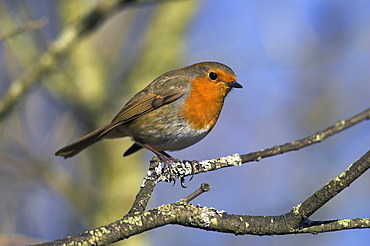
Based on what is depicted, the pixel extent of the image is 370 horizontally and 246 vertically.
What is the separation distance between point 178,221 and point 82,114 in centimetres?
402

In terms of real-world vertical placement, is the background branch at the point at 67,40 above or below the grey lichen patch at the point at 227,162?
above

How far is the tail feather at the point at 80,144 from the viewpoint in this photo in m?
3.92

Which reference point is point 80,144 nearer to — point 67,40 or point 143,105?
point 143,105

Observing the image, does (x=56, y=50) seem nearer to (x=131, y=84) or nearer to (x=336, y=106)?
(x=131, y=84)

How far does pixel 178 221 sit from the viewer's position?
1.99 metres

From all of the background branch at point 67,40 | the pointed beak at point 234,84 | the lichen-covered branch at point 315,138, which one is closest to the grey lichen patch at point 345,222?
the lichen-covered branch at point 315,138

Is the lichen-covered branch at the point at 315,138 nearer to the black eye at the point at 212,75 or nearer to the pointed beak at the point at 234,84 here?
the pointed beak at the point at 234,84

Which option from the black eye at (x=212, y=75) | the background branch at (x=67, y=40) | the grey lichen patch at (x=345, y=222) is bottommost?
the grey lichen patch at (x=345, y=222)

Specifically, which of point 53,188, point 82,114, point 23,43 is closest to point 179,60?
point 82,114

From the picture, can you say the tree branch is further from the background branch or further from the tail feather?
the background branch

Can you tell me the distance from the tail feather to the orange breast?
766 mm

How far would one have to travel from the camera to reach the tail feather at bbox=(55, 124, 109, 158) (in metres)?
3.92

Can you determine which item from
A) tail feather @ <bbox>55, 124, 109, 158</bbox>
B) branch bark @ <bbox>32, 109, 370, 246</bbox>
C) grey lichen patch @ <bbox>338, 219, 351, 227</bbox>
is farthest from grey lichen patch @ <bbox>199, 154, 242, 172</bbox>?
tail feather @ <bbox>55, 124, 109, 158</bbox>

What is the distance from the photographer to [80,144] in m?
3.96
